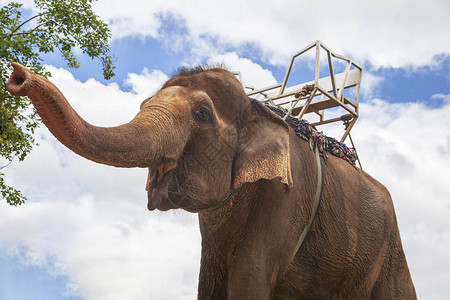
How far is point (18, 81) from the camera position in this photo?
1.65m

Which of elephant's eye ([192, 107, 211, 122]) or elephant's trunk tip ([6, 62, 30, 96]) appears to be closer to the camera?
elephant's trunk tip ([6, 62, 30, 96])

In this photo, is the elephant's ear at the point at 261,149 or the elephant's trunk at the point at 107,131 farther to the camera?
the elephant's ear at the point at 261,149

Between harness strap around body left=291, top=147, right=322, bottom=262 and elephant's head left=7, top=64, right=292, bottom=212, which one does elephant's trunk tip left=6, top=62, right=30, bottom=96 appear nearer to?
elephant's head left=7, top=64, right=292, bottom=212

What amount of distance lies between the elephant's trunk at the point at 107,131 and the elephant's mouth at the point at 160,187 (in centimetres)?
8

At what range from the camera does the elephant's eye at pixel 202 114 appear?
2.39 metres

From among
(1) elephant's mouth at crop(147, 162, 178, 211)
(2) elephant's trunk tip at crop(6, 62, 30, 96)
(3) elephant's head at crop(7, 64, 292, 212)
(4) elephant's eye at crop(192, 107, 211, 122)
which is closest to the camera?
(2) elephant's trunk tip at crop(6, 62, 30, 96)

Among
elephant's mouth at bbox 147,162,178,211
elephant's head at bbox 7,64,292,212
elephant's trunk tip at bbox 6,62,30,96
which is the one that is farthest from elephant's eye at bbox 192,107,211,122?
elephant's trunk tip at bbox 6,62,30,96

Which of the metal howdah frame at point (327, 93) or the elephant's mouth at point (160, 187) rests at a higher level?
the metal howdah frame at point (327, 93)

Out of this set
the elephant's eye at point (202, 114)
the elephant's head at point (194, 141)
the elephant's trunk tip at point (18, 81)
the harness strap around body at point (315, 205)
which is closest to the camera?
the elephant's trunk tip at point (18, 81)

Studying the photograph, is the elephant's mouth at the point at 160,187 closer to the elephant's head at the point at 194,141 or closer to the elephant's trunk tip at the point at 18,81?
the elephant's head at the point at 194,141

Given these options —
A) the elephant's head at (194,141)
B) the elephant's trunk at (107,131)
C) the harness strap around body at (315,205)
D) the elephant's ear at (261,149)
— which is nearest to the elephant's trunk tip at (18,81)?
the elephant's trunk at (107,131)

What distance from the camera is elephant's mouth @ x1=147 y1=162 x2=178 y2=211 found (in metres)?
2.27

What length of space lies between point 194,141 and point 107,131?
56 cm

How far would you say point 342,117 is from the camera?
4375mm
